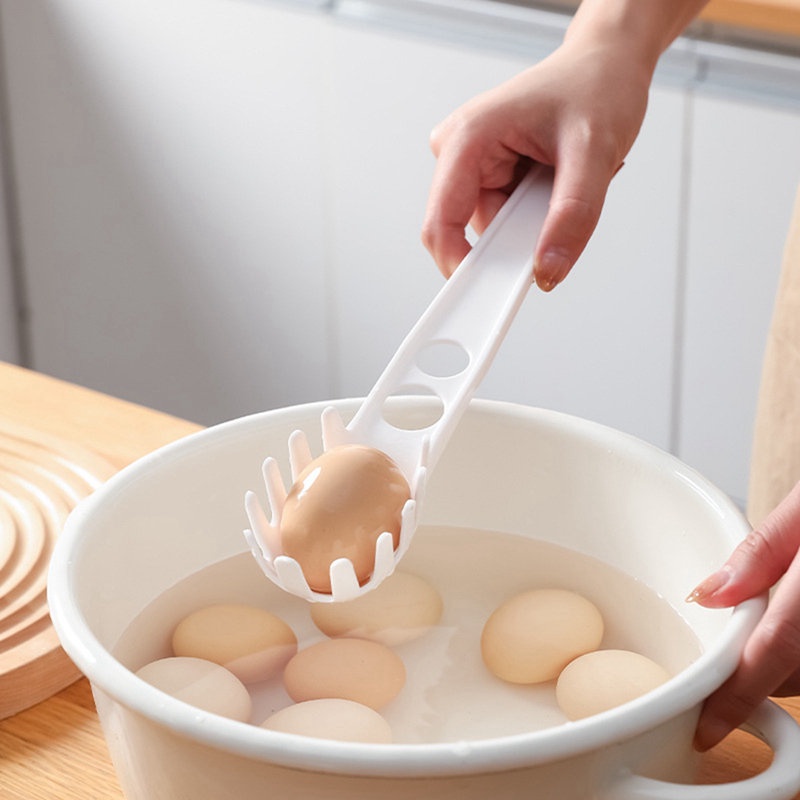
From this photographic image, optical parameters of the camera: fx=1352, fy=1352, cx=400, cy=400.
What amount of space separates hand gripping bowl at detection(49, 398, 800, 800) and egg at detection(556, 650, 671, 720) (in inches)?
1.3

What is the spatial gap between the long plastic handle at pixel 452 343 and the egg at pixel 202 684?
0.45ft

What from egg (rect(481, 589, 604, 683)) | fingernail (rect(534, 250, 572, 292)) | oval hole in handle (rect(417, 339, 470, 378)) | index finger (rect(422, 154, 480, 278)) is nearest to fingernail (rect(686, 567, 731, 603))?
egg (rect(481, 589, 604, 683))

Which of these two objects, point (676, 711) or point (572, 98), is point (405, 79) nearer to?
point (572, 98)

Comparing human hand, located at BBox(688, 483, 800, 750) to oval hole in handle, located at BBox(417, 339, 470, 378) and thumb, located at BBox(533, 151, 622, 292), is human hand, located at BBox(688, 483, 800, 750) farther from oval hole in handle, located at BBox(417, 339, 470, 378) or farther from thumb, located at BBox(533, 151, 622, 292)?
oval hole in handle, located at BBox(417, 339, 470, 378)

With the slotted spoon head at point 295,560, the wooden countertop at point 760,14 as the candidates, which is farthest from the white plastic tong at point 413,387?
the wooden countertop at point 760,14

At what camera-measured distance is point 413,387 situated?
69 cm

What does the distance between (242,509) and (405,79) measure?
45.8 inches

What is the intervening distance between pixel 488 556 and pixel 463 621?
0.04 m

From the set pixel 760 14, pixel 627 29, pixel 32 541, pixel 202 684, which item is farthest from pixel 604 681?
pixel 760 14

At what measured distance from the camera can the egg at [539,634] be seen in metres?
0.64

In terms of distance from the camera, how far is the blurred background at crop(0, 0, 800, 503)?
5.20 ft

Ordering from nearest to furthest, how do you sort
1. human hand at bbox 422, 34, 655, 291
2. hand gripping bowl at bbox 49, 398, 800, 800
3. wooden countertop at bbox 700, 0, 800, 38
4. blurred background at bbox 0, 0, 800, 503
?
hand gripping bowl at bbox 49, 398, 800, 800, human hand at bbox 422, 34, 655, 291, wooden countertop at bbox 700, 0, 800, 38, blurred background at bbox 0, 0, 800, 503

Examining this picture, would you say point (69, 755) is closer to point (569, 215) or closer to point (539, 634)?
point (539, 634)

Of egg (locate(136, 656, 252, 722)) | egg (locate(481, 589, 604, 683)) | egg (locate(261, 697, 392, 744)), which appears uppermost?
egg (locate(261, 697, 392, 744))
